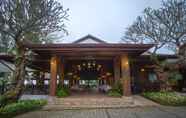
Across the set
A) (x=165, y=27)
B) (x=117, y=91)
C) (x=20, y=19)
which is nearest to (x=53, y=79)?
(x=20, y=19)

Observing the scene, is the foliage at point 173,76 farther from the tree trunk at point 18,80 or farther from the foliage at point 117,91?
the tree trunk at point 18,80

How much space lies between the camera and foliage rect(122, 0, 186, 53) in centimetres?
1375

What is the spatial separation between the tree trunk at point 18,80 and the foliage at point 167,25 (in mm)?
9746

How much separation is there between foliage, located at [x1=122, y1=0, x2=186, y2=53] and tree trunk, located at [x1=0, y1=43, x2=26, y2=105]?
9746mm

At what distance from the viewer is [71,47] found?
10.6 metres

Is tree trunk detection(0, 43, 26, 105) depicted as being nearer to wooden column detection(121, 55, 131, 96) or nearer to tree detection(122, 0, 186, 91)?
wooden column detection(121, 55, 131, 96)

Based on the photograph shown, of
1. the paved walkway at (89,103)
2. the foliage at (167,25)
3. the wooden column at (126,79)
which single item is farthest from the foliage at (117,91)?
the foliage at (167,25)

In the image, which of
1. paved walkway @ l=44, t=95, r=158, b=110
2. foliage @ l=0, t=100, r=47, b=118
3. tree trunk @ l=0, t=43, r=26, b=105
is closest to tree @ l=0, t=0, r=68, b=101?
tree trunk @ l=0, t=43, r=26, b=105

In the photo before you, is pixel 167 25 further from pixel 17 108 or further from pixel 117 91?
pixel 17 108

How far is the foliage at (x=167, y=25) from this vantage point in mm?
13748

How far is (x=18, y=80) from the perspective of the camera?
859 centimetres

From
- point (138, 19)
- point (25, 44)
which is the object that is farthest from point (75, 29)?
point (25, 44)

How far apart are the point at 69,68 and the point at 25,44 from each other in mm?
9986

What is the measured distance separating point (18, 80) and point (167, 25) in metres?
11.4
